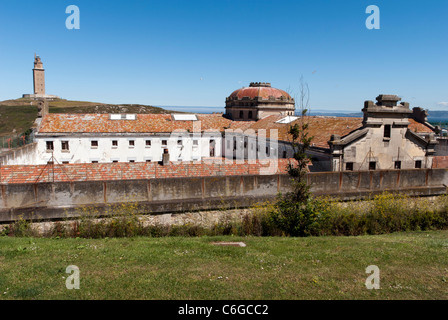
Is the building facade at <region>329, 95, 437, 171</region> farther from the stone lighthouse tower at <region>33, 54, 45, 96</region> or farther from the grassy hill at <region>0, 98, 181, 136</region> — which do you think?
the stone lighthouse tower at <region>33, 54, 45, 96</region>

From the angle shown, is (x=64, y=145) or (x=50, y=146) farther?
(x=64, y=145)

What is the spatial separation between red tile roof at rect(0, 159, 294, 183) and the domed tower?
94.3ft

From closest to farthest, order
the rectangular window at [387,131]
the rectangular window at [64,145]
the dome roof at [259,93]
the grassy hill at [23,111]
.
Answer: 1. the rectangular window at [387,131]
2. the rectangular window at [64,145]
3. the dome roof at [259,93]
4. the grassy hill at [23,111]

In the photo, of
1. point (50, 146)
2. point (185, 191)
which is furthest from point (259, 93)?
point (185, 191)

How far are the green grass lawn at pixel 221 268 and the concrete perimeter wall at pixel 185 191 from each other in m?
2.08

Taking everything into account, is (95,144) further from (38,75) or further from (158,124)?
(38,75)

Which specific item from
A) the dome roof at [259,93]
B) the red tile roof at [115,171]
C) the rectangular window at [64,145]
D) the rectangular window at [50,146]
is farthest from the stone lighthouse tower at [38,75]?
the red tile roof at [115,171]

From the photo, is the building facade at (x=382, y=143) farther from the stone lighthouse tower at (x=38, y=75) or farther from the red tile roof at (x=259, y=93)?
the stone lighthouse tower at (x=38, y=75)

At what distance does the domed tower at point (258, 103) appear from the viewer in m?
45.3

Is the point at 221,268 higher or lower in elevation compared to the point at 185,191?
lower

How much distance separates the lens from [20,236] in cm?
1095

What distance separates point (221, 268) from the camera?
7785mm

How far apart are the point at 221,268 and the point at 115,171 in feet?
33.4

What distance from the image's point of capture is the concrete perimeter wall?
462 inches
